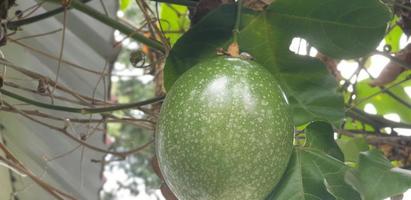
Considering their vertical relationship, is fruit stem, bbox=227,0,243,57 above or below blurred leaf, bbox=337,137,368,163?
above

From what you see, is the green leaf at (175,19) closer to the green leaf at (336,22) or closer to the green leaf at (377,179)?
the green leaf at (336,22)

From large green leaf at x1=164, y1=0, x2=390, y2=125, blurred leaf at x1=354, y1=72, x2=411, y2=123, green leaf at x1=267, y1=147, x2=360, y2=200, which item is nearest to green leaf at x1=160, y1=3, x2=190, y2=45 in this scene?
blurred leaf at x1=354, y1=72, x2=411, y2=123

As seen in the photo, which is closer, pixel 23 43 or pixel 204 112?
pixel 204 112

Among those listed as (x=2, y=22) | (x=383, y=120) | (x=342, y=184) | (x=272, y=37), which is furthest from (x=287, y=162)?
(x=383, y=120)

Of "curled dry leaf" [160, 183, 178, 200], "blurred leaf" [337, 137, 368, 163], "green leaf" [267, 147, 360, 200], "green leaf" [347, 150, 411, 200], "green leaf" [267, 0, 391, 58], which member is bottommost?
"curled dry leaf" [160, 183, 178, 200]

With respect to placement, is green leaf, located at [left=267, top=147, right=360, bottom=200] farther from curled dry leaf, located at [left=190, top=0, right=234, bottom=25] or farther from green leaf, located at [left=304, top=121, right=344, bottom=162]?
curled dry leaf, located at [left=190, top=0, right=234, bottom=25]

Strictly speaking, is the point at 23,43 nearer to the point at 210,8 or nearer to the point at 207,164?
the point at 210,8

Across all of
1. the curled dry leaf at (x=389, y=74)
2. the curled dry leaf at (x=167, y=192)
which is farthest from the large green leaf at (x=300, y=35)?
the curled dry leaf at (x=389, y=74)
